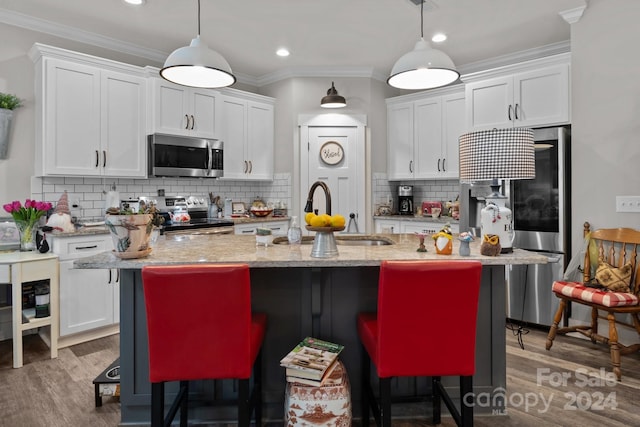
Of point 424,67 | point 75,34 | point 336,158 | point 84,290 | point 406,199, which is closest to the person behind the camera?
point 424,67

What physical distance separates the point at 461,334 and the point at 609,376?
181 centimetres

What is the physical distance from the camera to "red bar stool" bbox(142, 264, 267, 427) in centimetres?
163

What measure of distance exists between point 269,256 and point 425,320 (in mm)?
786

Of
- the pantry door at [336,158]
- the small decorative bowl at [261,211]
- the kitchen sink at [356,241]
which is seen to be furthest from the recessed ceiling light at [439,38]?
the small decorative bowl at [261,211]

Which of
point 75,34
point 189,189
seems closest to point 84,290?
point 189,189

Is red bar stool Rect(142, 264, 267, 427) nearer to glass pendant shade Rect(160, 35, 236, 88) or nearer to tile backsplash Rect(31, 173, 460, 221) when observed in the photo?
glass pendant shade Rect(160, 35, 236, 88)

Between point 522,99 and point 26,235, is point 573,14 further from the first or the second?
point 26,235

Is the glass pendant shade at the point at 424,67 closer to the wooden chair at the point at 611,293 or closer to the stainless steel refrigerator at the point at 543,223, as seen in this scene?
the stainless steel refrigerator at the point at 543,223

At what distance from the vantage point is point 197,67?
250cm

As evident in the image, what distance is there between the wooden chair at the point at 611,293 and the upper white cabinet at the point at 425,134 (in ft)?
5.95

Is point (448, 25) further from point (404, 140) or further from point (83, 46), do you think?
point (83, 46)

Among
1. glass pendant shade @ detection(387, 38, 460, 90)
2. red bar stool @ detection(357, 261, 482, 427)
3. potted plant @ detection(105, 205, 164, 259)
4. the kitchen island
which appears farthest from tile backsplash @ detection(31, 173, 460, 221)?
red bar stool @ detection(357, 261, 482, 427)

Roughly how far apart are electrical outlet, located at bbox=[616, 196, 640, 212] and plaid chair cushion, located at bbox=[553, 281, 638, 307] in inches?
27.5

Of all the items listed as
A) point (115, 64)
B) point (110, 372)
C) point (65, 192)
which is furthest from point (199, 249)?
point (115, 64)
